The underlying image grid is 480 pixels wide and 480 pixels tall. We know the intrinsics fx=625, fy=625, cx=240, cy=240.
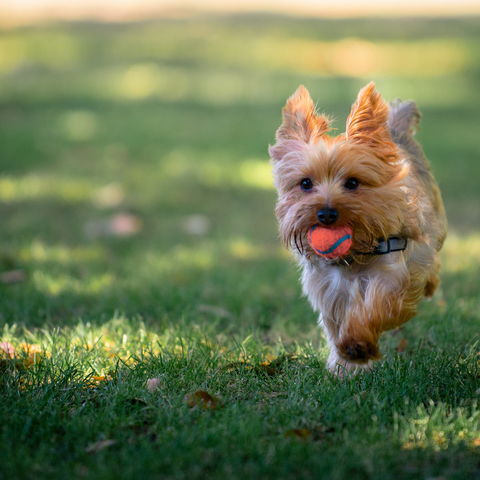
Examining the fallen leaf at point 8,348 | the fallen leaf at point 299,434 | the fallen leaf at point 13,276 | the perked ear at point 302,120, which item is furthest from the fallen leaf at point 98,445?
the fallen leaf at point 13,276

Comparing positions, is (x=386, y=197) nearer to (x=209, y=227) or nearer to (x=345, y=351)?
(x=345, y=351)

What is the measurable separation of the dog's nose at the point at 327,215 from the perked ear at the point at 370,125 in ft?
1.45

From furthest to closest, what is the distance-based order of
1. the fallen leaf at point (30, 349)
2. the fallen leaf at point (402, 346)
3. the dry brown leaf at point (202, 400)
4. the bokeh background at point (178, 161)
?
the bokeh background at point (178, 161) → the fallen leaf at point (402, 346) → the fallen leaf at point (30, 349) → the dry brown leaf at point (202, 400)

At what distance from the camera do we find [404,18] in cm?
3175

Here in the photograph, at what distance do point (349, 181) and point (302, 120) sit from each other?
19.7 inches

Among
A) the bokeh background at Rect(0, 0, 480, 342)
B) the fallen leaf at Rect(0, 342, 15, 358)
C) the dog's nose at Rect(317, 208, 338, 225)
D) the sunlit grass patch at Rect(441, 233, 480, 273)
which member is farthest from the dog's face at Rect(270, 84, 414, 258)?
the sunlit grass patch at Rect(441, 233, 480, 273)

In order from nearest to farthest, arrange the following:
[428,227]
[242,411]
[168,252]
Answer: [242,411], [428,227], [168,252]

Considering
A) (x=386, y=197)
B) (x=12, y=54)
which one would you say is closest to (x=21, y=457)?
(x=386, y=197)

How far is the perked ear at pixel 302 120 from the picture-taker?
3506 mm

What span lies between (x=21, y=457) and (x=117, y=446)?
0.41 metres

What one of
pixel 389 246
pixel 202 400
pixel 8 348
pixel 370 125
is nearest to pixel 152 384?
pixel 202 400

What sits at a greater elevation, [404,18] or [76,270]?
[404,18]

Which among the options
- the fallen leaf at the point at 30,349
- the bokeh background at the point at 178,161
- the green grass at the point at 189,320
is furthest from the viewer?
the bokeh background at the point at 178,161

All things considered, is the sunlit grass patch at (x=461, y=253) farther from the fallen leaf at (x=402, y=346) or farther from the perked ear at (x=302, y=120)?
the perked ear at (x=302, y=120)
